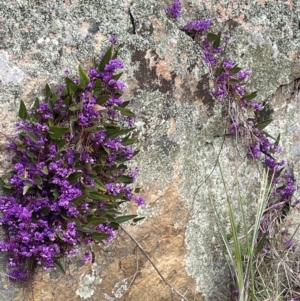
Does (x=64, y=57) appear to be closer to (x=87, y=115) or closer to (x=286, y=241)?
(x=87, y=115)

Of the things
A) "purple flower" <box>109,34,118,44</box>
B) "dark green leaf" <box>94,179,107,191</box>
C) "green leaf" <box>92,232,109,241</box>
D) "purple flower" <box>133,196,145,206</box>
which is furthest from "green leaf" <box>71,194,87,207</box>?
"purple flower" <box>109,34,118,44</box>

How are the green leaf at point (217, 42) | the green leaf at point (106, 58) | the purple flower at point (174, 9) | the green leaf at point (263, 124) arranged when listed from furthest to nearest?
the green leaf at point (263, 124) → the green leaf at point (217, 42) → the purple flower at point (174, 9) → the green leaf at point (106, 58)

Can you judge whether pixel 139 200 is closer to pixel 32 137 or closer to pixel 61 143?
pixel 61 143

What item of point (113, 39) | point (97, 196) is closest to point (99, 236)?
point (97, 196)

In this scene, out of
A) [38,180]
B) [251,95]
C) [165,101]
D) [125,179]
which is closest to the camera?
[38,180]

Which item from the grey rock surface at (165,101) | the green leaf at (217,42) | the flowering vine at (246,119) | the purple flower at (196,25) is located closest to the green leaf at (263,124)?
the flowering vine at (246,119)

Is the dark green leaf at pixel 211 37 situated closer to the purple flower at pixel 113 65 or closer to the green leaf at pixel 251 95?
the green leaf at pixel 251 95

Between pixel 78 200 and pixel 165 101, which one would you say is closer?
pixel 78 200
